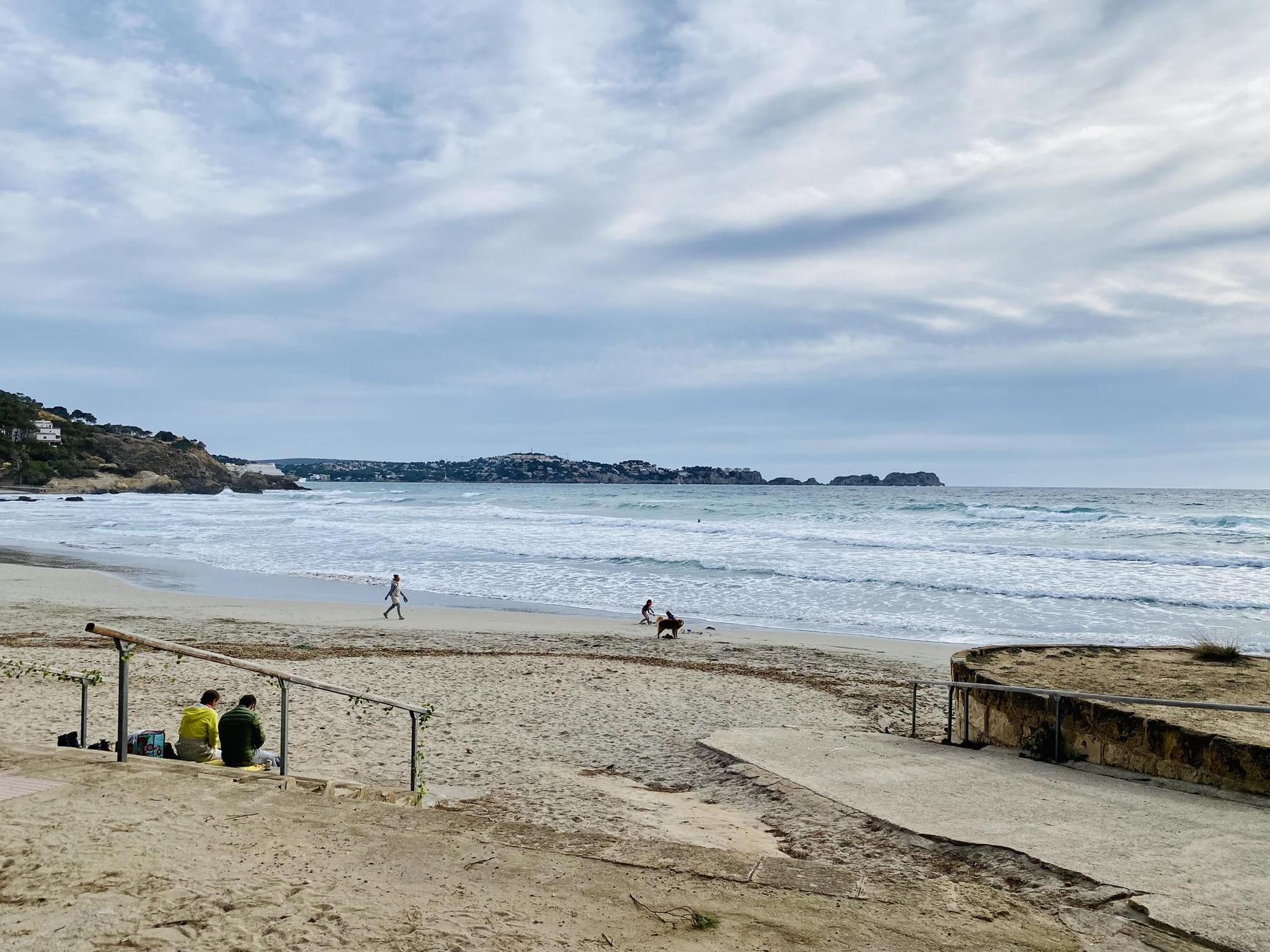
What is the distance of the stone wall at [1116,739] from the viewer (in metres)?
7.06

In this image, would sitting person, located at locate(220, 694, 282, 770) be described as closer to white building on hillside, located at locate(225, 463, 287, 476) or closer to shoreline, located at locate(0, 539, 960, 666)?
shoreline, located at locate(0, 539, 960, 666)

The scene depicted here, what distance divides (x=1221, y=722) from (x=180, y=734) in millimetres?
8682

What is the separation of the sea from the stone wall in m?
9.34

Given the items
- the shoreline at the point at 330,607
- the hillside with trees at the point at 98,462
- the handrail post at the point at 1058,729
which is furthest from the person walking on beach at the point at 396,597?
the hillside with trees at the point at 98,462

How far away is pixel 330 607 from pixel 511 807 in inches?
628

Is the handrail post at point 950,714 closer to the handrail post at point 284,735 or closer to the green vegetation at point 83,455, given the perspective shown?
the handrail post at point 284,735

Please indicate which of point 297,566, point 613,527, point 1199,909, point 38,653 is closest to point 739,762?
point 1199,909

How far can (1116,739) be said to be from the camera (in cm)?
808

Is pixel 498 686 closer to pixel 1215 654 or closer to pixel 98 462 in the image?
pixel 1215 654

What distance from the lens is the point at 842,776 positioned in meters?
8.19

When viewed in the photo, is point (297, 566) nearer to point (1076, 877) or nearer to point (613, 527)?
point (613, 527)

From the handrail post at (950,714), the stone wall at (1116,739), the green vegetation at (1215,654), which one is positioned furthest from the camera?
the green vegetation at (1215,654)

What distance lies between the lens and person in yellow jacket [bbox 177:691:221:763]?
729 cm

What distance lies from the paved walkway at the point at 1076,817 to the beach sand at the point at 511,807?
31 centimetres
